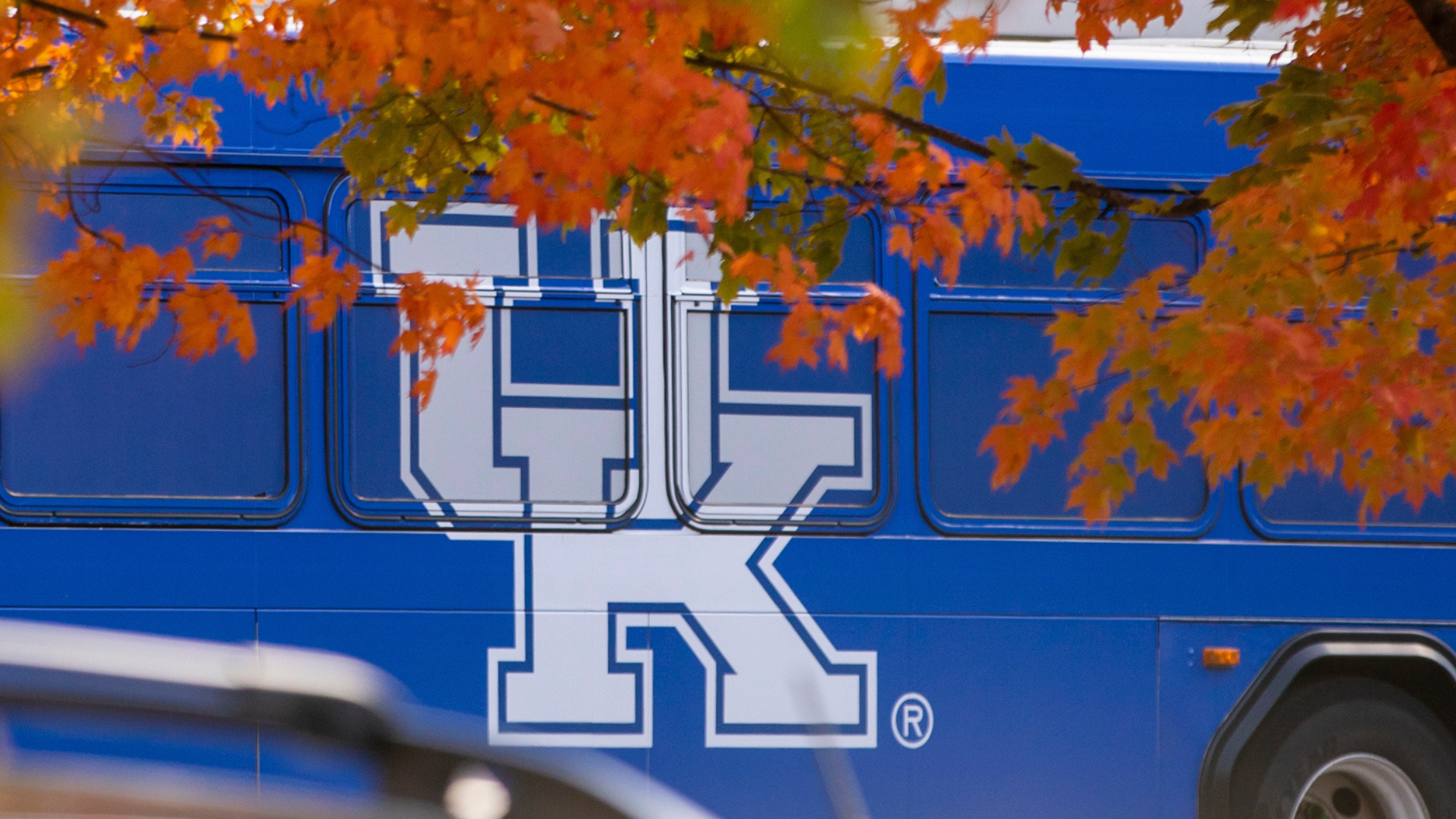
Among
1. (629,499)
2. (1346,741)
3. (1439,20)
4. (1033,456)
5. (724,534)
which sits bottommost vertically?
(1346,741)

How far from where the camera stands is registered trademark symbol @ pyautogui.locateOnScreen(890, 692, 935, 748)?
4695 millimetres

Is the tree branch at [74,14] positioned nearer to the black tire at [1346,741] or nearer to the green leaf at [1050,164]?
the green leaf at [1050,164]

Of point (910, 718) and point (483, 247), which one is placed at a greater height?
point (483, 247)

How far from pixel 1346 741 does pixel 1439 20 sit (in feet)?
10.7

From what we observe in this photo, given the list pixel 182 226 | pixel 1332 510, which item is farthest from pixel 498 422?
pixel 1332 510

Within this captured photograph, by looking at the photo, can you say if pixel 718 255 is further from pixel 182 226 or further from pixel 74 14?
pixel 74 14

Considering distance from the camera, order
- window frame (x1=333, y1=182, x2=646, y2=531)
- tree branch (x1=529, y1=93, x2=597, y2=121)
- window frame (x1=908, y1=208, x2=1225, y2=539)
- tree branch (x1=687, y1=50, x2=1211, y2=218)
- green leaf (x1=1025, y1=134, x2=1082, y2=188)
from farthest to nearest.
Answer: window frame (x1=908, y1=208, x2=1225, y2=539) → window frame (x1=333, y1=182, x2=646, y2=531) → green leaf (x1=1025, y1=134, x2=1082, y2=188) → tree branch (x1=687, y1=50, x2=1211, y2=218) → tree branch (x1=529, y1=93, x2=597, y2=121)

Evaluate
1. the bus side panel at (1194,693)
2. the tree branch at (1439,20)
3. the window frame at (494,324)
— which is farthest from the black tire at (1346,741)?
the tree branch at (1439,20)

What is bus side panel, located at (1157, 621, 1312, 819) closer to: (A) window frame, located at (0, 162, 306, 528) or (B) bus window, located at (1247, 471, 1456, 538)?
(B) bus window, located at (1247, 471, 1456, 538)

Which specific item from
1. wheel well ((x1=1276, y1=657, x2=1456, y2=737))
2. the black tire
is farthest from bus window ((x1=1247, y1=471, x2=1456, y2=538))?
the black tire

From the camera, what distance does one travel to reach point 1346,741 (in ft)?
16.4

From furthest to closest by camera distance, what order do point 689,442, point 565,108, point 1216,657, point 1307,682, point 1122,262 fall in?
point 1122,262
point 1307,682
point 1216,657
point 689,442
point 565,108

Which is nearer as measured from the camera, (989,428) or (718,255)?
(718,255)

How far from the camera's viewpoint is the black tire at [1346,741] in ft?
16.2
